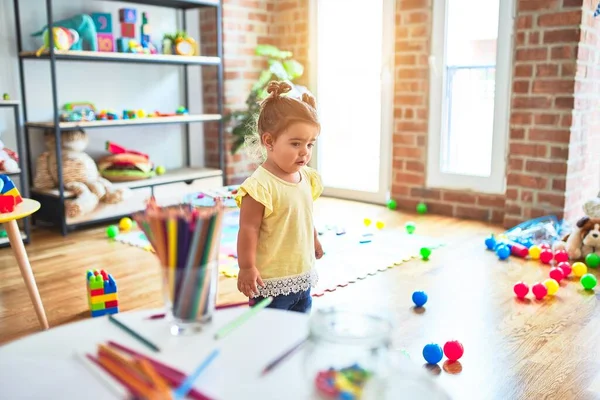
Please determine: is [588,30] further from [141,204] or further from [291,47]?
[141,204]

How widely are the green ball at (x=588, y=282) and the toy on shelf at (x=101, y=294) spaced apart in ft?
6.40

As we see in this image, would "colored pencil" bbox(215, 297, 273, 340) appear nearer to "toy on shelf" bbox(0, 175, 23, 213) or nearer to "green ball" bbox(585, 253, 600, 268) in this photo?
"toy on shelf" bbox(0, 175, 23, 213)

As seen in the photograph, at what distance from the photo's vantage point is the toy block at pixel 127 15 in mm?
3883

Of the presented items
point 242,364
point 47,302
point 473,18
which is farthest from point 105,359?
point 473,18

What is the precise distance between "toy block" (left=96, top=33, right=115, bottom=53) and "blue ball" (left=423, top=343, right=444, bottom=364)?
2806mm

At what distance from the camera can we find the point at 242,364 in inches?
31.5

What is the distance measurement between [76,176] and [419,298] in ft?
7.53

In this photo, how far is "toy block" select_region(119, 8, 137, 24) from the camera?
3883 millimetres

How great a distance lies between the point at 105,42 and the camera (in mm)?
3723

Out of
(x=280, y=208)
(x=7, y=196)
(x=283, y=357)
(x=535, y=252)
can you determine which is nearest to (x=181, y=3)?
(x=7, y=196)

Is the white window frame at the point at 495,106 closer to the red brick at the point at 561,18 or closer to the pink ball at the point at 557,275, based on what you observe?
the red brick at the point at 561,18

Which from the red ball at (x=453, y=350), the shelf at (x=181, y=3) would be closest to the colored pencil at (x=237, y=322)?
the red ball at (x=453, y=350)

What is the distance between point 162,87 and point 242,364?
3946 millimetres

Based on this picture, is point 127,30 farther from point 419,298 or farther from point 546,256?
point 546,256
